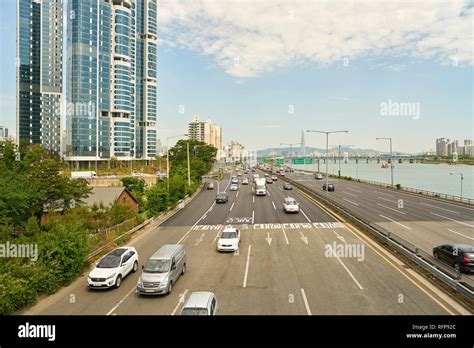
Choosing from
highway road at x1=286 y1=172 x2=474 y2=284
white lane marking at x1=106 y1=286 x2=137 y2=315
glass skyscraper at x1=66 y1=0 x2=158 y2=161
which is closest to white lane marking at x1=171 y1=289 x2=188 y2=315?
white lane marking at x1=106 y1=286 x2=137 y2=315

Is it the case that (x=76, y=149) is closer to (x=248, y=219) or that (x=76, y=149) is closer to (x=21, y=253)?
(x=248, y=219)

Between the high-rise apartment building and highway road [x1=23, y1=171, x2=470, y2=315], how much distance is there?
517ft

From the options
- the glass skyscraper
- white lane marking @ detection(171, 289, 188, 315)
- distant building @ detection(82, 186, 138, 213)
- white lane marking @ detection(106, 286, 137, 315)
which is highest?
the glass skyscraper

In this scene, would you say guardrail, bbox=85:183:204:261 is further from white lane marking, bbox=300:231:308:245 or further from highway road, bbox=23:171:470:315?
white lane marking, bbox=300:231:308:245

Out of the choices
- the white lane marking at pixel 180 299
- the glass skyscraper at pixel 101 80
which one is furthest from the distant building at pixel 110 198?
the glass skyscraper at pixel 101 80

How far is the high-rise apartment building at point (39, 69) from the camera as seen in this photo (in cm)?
15088

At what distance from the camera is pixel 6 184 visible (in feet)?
95.6

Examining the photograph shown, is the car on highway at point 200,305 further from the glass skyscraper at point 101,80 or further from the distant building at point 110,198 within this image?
the glass skyscraper at point 101,80

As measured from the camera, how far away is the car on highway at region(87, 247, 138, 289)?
16.7 metres

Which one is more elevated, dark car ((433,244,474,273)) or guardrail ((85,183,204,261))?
dark car ((433,244,474,273))
